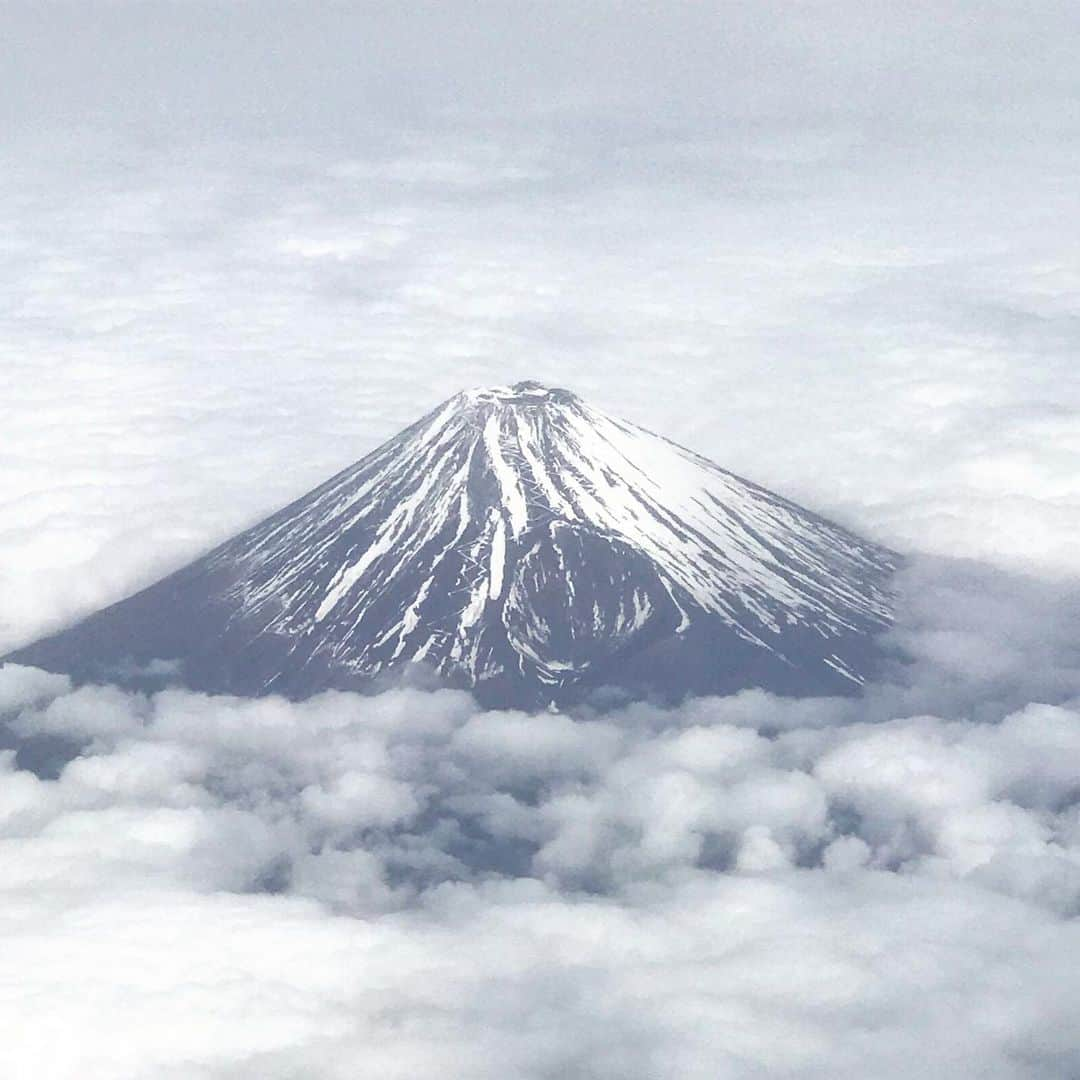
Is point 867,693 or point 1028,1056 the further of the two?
point 867,693

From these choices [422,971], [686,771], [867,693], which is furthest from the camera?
[867,693]

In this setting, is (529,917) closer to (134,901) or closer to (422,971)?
(422,971)

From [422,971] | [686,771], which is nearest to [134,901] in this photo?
[422,971]

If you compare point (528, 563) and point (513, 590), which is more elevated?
point (528, 563)

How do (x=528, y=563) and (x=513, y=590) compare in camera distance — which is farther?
(x=528, y=563)

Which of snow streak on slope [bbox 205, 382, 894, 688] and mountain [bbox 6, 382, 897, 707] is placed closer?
mountain [bbox 6, 382, 897, 707]
